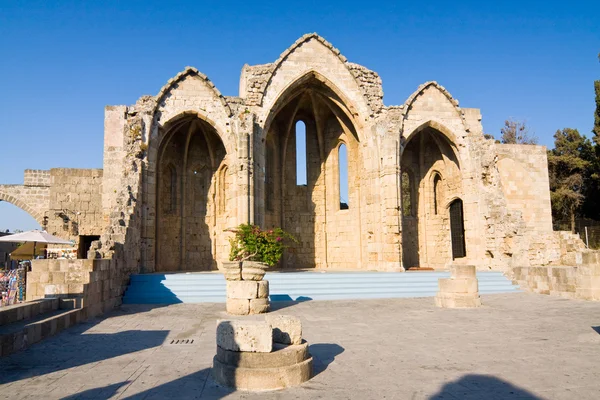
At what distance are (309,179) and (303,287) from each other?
827 centimetres

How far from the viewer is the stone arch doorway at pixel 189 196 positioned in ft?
61.7

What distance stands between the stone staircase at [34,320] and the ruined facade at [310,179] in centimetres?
533

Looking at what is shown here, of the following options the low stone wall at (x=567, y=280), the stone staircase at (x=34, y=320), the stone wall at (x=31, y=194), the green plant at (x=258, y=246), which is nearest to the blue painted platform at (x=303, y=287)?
the low stone wall at (x=567, y=280)

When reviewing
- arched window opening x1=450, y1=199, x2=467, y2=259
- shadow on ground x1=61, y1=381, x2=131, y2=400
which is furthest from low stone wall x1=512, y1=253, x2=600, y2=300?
shadow on ground x1=61, y1=381, x2=131, y2=400

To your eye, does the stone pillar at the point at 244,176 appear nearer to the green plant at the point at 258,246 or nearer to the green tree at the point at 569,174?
the green plant at the point at 258,246

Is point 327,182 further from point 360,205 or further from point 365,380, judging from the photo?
point 365,380

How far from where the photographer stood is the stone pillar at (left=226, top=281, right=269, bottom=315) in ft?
32.0

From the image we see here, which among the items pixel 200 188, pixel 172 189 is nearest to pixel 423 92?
pixel 200 188

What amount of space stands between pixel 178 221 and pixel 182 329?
1143 centimetres

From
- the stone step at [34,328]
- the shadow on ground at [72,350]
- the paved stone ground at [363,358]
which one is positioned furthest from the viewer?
the stone step at [34,328]

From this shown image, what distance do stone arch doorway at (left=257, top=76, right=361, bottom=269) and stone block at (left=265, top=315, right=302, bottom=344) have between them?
47.8 ft

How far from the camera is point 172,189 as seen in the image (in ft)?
63.5

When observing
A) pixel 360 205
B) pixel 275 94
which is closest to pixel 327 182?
pixel 360 205

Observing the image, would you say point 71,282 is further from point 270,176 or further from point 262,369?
point 270,176
